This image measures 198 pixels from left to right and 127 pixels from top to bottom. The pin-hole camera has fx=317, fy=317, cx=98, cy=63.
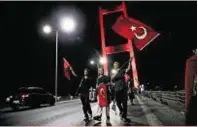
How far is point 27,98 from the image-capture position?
15.2 m

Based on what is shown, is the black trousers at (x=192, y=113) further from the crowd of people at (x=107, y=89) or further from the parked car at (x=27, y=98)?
the parked car at (x=27, y=98)

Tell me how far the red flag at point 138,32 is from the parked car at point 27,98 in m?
7.53

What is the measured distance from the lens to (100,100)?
7.66 meters

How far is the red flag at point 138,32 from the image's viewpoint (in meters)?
7.74

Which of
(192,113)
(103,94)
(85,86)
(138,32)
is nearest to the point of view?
(192,113)

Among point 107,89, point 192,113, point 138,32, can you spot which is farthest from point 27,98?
point 192,113

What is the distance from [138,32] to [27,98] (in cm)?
871

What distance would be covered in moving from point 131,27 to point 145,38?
0.84m

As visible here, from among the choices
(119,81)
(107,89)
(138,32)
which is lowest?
(107,89)

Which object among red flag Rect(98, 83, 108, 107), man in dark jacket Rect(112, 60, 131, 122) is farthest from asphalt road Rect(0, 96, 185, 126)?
red flag Rect(98, 83, 108, 107)

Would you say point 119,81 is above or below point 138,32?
below

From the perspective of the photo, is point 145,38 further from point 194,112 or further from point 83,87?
point 194,112

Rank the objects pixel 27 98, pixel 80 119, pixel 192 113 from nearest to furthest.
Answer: pixel 192 113
pixel 80 119
pixel 27 98

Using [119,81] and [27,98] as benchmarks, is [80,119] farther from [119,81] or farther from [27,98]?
[27,98]
